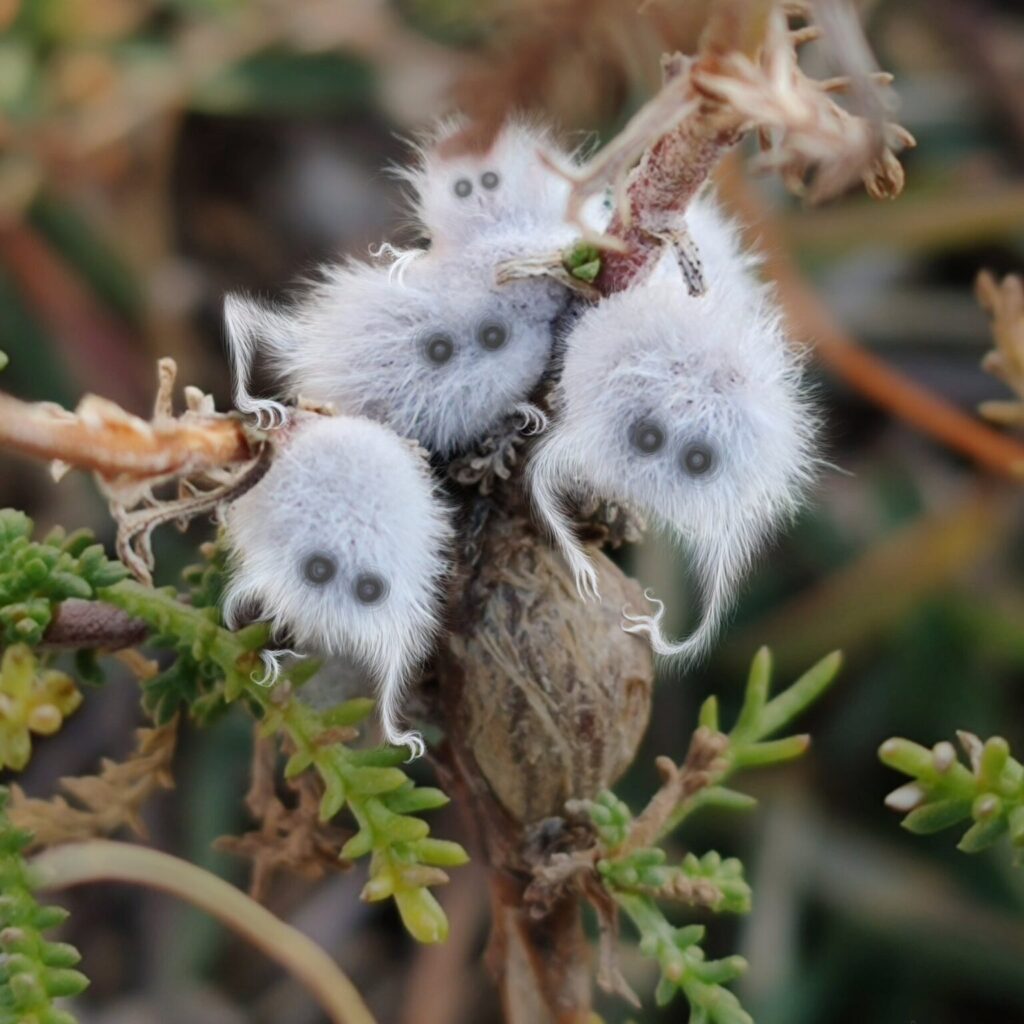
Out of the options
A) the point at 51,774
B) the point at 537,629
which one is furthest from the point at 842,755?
the point at 537,629

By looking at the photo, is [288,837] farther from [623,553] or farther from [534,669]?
[623,553]

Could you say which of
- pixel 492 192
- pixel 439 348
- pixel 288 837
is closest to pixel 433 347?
pixel 439 348

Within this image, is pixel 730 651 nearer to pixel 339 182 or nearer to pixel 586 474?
pixel 339 182

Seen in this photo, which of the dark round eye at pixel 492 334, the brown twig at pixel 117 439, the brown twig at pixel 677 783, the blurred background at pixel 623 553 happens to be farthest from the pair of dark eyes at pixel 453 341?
the blurred background at pixel 623 553

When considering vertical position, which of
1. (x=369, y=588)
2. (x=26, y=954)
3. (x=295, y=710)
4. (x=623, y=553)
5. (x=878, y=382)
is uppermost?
(x=369, y=588)

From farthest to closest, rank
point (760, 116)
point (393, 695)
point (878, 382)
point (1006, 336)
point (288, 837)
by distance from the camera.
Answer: point (878, 382), point (1006, 336), point (288, 837), point (393, 695), point (760, 116)

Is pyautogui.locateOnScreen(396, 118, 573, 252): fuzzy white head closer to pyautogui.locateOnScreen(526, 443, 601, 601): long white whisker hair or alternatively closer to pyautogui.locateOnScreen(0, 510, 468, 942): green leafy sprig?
pyautogui.locateOnScreen(526, 443, 601, 601): long white whisker hair

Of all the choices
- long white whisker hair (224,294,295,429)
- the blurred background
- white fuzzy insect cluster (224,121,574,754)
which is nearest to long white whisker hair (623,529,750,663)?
white fuzzy insect cluster (224,121,574,754)

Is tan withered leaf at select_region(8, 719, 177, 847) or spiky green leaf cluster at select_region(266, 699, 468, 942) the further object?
tan withered leaf at select_region(8, 719, 177, 847)

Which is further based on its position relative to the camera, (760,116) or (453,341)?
(453,341)
